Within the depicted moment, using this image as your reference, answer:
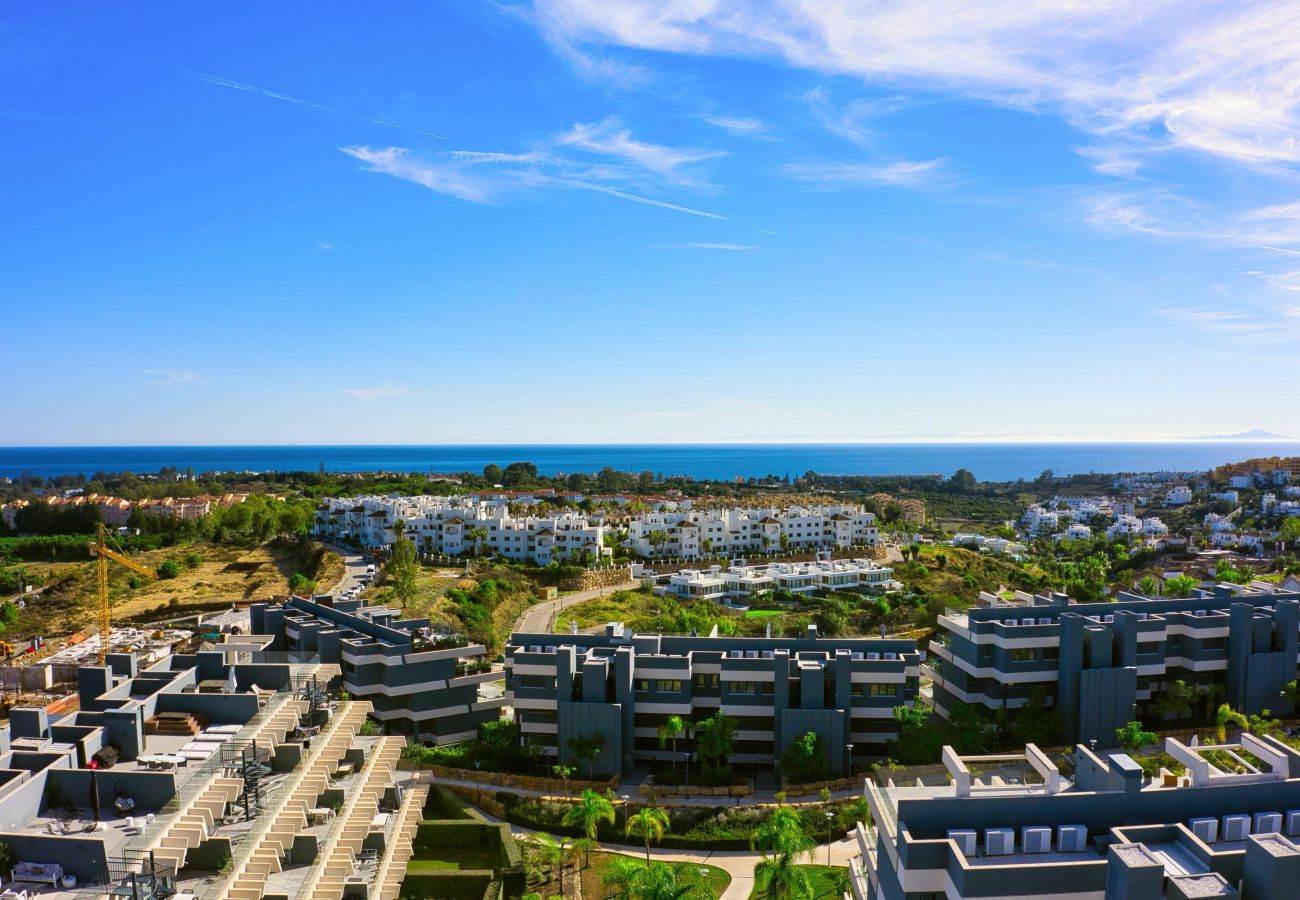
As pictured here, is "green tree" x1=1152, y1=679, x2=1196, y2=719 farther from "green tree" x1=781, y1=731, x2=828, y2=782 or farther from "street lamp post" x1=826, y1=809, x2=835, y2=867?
"street lamp post" x1=826, y1=809, x2=835, y2=867

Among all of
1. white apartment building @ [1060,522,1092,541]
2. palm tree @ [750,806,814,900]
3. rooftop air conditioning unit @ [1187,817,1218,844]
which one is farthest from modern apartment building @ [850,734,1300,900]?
white apartment building @ [1060,522,1092,541]

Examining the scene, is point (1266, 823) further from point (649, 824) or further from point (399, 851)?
point (399, 851)

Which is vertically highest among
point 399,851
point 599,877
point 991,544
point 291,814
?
point 291,814

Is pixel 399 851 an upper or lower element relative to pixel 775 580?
upper

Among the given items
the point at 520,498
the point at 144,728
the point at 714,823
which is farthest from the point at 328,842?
the point at 520,498

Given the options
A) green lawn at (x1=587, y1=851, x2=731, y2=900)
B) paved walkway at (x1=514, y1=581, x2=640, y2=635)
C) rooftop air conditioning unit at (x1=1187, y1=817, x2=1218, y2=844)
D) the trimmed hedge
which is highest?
rooftop air conditioning unit at (x1=1187, y1=817, x2=1218, y2=844)

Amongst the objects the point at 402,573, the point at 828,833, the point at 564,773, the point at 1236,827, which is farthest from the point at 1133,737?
the point at 402,573
